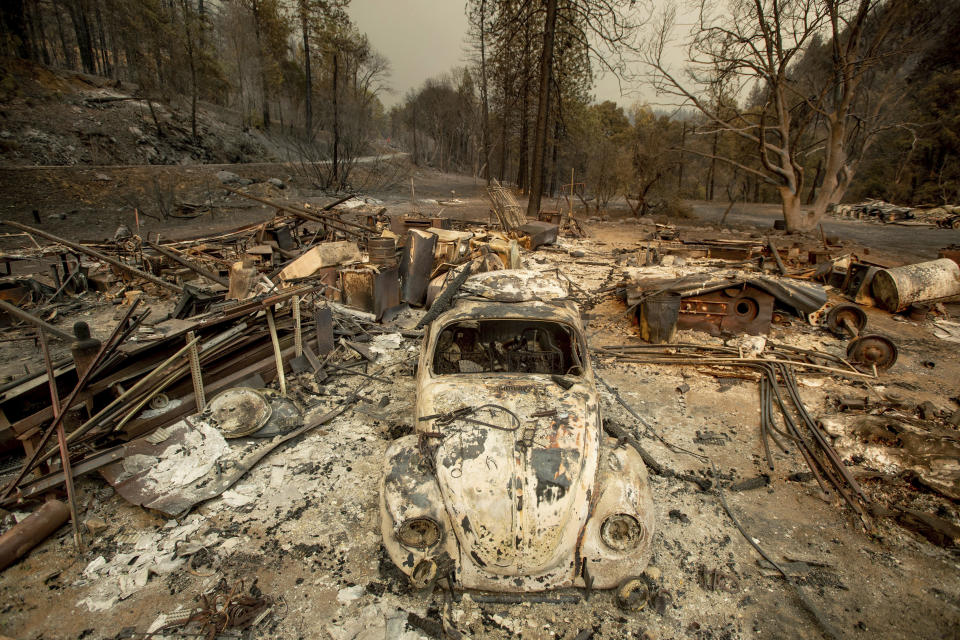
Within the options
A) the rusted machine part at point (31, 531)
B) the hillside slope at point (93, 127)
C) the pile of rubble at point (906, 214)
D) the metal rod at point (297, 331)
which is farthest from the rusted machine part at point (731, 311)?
the hillside slope at point (93, 127)

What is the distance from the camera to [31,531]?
317 cm

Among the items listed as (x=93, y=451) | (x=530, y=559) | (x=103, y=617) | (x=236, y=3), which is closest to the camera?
(x=530, y=559)

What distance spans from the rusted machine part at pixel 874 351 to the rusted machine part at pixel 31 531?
31.4 ft

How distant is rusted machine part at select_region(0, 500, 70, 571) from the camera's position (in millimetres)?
3033

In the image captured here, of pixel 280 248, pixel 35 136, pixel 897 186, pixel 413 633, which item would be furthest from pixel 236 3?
pixel 897 186

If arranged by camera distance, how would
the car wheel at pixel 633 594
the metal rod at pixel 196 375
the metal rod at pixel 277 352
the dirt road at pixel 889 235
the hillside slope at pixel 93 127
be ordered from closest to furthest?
the car wheel at pixel 633 594 < the metal rod at pixel 196 375 < the metal rod at pixel 277 352 < the dirt road at pixel 889 235 < the hillside slope at pixel 93 127

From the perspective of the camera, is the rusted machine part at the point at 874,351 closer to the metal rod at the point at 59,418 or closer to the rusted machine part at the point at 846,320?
the rusted machine part at the point at 846,320

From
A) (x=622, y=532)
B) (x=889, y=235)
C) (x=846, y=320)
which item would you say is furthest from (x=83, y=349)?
(x=889, y=235)

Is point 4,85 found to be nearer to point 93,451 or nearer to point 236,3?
point 236,3

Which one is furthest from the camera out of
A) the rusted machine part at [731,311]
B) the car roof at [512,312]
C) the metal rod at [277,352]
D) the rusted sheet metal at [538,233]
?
the rusted sheet metal at [538,233]

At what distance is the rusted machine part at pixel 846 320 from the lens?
7.42 meters

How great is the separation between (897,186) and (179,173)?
41400mm

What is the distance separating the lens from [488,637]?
264cm

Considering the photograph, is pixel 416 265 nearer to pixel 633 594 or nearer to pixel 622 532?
pixel 622 532
